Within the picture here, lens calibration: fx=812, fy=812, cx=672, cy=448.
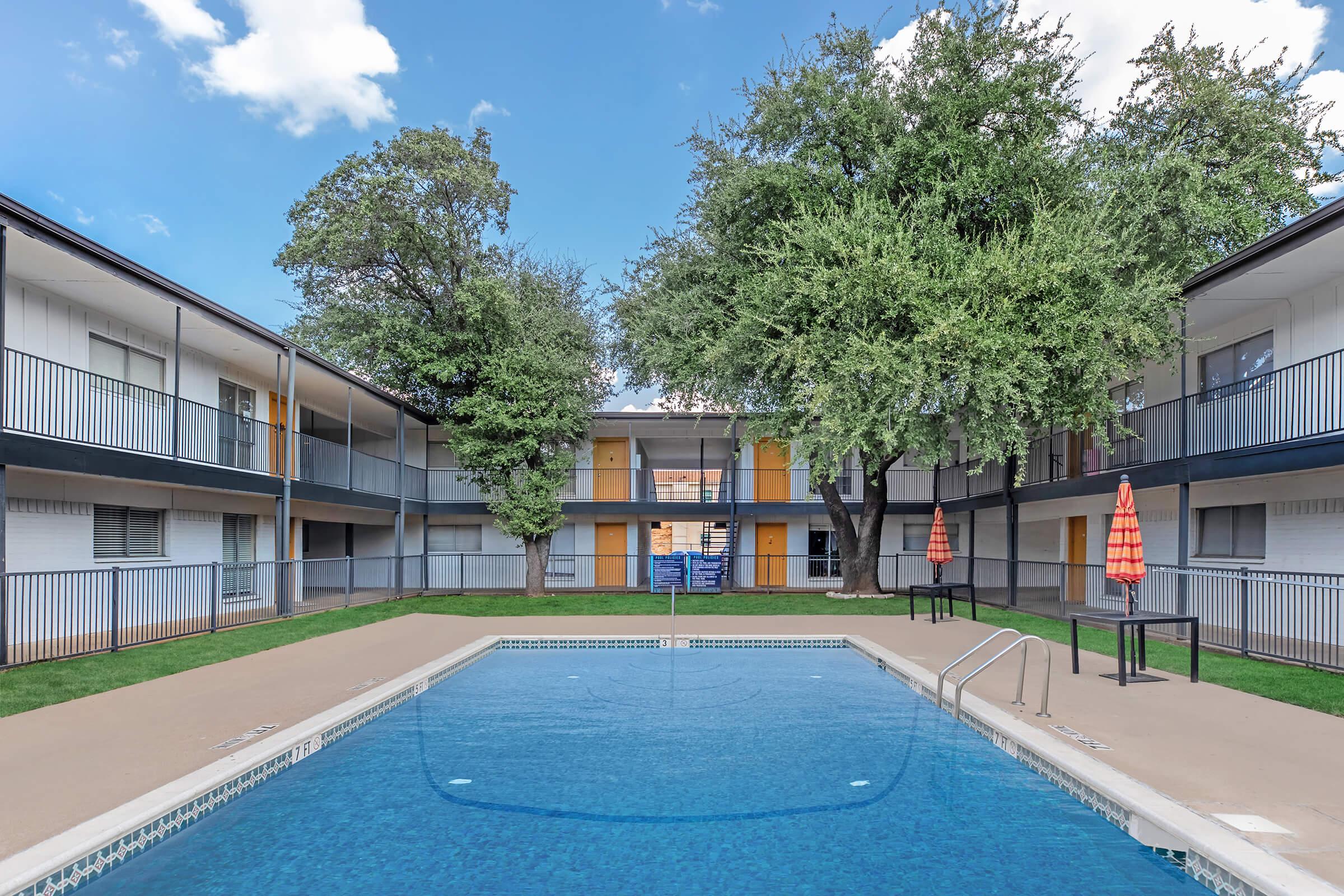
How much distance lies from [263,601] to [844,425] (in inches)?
455

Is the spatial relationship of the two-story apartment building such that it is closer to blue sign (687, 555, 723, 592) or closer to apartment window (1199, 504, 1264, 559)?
apartment window (1199, 504, 1264, 559)

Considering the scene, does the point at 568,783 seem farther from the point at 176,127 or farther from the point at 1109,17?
the point at 176,127

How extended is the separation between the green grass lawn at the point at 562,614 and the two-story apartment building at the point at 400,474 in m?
0.90

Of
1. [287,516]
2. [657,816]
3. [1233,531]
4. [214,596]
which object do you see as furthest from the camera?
[287,516]

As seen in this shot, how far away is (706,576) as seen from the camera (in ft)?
69.6

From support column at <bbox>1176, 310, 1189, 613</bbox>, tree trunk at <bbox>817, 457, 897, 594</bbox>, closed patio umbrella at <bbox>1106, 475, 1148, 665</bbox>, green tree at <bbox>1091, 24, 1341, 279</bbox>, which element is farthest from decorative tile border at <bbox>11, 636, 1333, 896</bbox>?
green tree at <bbox>1091, 24, 1341, 279</bbox>

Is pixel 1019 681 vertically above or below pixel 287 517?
below

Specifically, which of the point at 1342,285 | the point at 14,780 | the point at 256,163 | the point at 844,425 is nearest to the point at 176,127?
the point at 256,163

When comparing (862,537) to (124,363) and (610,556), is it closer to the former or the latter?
(610,556)

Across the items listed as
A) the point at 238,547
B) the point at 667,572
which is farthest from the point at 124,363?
the point at 667,572

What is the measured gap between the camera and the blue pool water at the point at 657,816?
435 centimetres

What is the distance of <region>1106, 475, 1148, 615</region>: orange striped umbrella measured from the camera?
879cm

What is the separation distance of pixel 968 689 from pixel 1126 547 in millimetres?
2547

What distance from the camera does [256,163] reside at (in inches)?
1447
